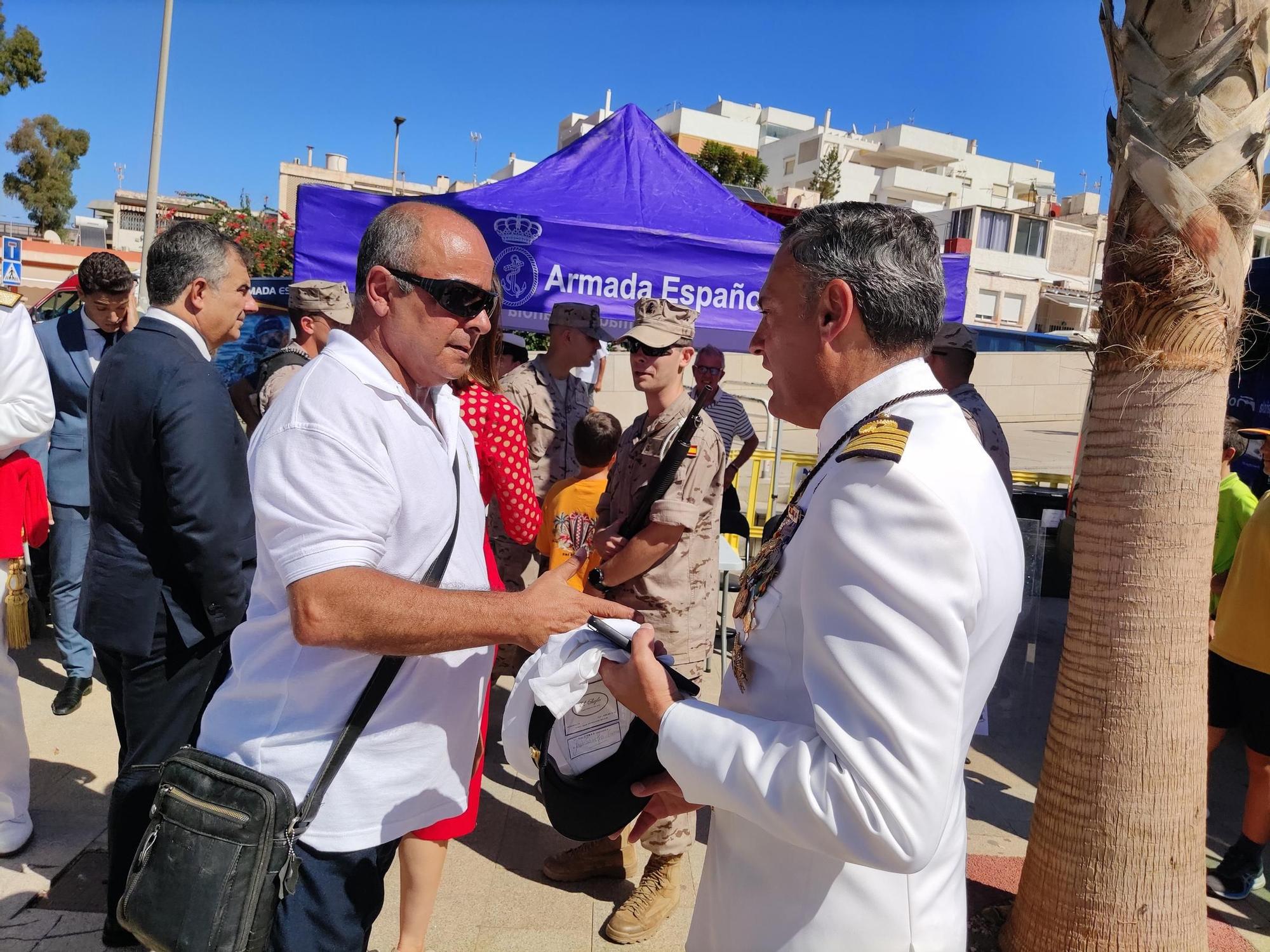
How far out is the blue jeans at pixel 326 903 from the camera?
166 centimetres

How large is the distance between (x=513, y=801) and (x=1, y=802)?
6.41ft

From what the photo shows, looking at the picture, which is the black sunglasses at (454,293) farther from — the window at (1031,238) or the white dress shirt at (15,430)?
the window at (1031,238)

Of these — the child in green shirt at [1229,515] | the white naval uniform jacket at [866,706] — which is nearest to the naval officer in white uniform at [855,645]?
the white naval uniform jacket at [866,706]

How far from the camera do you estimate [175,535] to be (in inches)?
97.4

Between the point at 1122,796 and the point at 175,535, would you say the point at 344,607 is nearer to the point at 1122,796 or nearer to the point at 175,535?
the point at 175,535

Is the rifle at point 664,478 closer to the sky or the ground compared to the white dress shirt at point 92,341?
closer to the ground

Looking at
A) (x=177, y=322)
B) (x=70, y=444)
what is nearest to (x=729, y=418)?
(x=70, y=444)

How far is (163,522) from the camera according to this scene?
99.7 inches

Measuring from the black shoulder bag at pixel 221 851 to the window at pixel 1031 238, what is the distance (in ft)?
166

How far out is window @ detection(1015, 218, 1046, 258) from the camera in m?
45.6

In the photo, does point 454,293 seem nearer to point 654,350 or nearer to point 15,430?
point 654,350

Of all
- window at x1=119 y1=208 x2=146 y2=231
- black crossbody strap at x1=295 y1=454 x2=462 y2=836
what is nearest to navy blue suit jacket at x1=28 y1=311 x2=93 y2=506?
black crossbody strap at x1=295 y1=454 x2=462 y2=836

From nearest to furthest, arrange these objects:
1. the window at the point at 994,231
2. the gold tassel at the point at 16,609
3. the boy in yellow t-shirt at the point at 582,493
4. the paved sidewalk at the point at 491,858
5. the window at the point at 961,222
Answer: the paved sidewalk at the point at 491,858
the gold tassel at the point at 16,609
the boy in yellow t-shirt at the point at 582,493
the window at the point at 961,222
the window at the point at 994,231

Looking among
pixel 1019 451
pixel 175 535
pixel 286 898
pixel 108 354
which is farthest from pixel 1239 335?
pixel 1019 451
